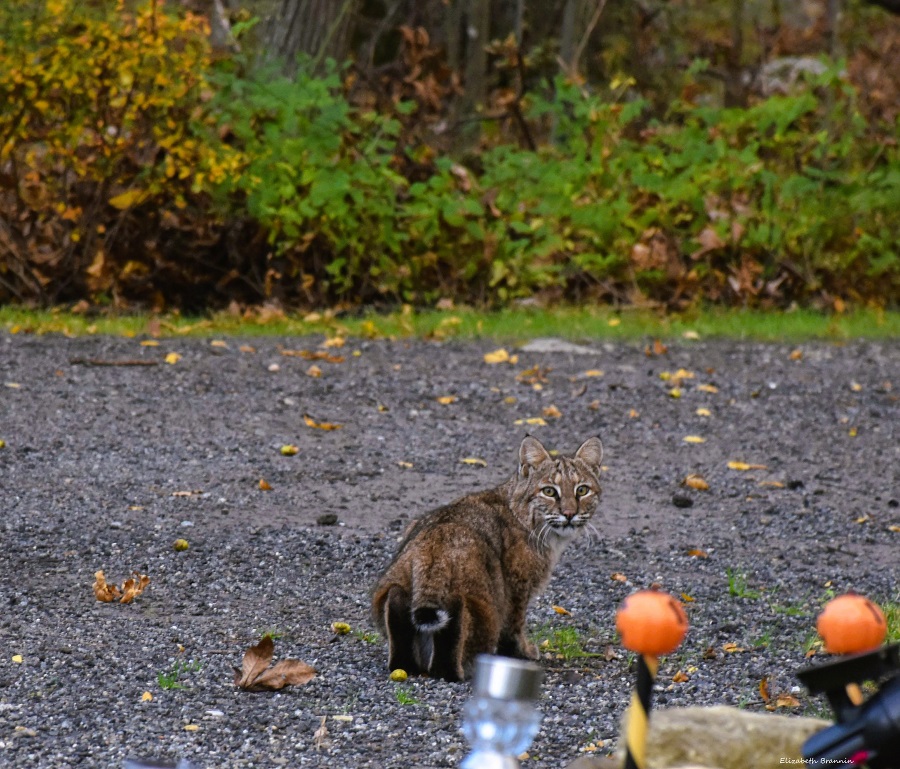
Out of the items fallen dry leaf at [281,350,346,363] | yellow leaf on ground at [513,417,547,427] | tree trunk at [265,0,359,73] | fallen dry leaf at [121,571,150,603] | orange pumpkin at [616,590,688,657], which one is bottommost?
fallen dry leaf at [281,350,346,363]

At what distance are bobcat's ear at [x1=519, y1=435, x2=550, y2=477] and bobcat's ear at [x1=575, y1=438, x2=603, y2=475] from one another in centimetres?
18

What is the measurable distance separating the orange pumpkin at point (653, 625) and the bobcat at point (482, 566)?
2427 millimetres

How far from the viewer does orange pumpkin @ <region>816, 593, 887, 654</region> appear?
1618 mm

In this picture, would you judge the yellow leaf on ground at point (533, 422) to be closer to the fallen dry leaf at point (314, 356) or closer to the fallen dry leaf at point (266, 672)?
the fallen dry leaf at point (314, 356)

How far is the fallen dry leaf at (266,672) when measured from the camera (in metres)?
3.93

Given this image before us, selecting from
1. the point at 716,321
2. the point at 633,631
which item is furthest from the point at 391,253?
the point at 633,631

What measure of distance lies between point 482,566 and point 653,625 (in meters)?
2.66

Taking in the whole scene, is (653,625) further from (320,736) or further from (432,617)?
(432,617)

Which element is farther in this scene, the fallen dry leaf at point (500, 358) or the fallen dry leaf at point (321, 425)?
the fallen dry leaf at point (500, 358)

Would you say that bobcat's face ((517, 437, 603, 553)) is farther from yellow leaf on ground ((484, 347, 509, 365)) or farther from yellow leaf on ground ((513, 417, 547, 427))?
yellow leaf on ground ((484, 347, 509, 365))

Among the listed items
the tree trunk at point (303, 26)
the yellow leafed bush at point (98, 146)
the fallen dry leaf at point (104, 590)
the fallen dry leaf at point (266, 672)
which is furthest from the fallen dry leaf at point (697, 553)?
the tree trunk at point (303, 26)

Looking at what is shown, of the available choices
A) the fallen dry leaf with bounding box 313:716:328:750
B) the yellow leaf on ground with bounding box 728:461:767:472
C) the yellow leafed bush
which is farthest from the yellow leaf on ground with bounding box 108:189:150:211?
the fallen dry leaf with bounding box 313:716:328:750

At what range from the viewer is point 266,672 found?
3.98 m

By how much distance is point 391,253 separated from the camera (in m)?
A: 10.5
